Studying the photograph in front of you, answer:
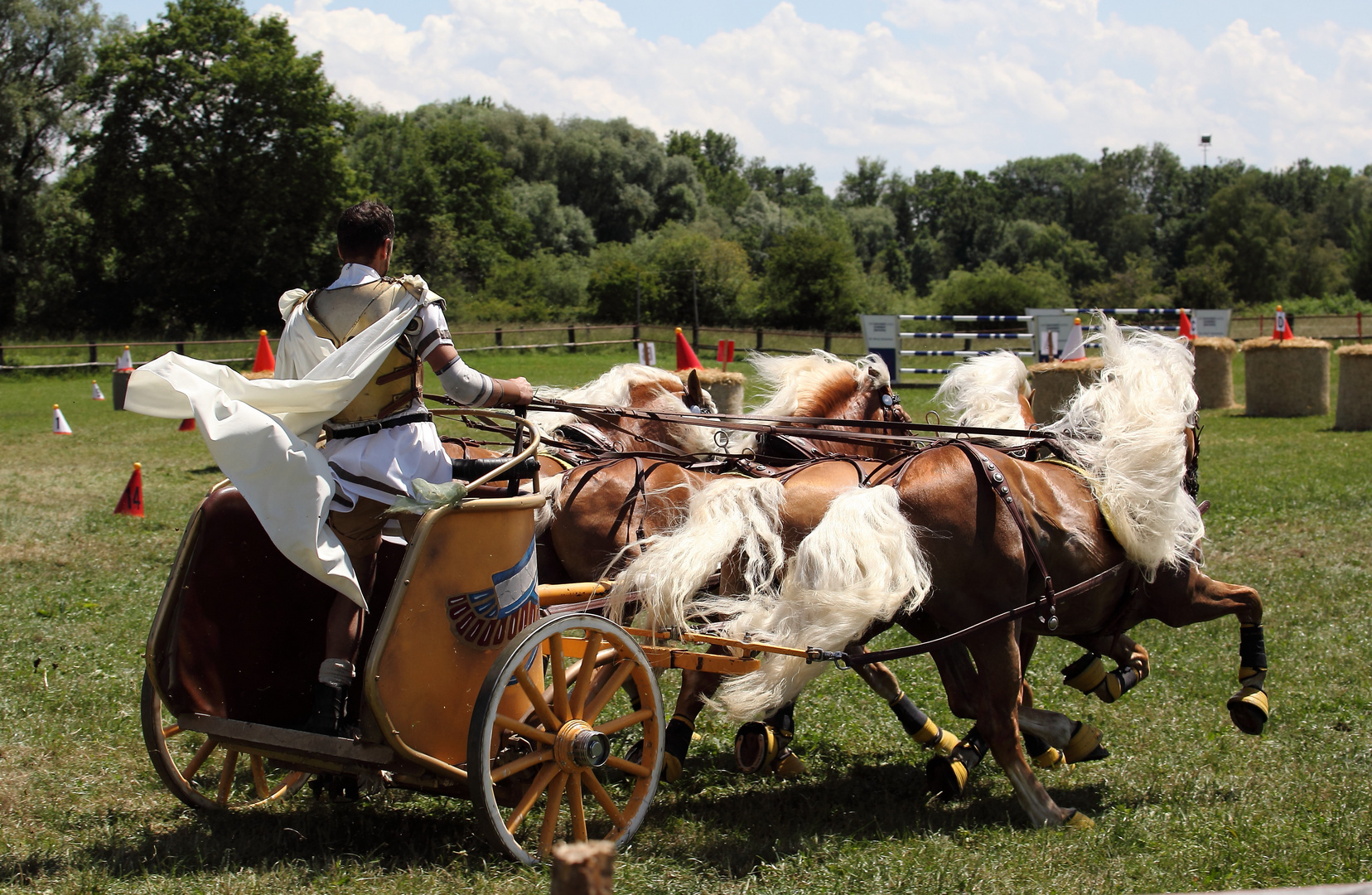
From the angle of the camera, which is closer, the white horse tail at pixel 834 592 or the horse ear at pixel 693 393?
the white horse tail at pixel 834 592

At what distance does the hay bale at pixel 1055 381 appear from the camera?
1284 centimetres

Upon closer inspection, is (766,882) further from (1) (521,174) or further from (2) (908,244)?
(2) (908,244)

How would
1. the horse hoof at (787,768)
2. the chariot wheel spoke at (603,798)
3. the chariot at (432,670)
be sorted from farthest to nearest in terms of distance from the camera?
the horse hoof at (787,768)
the chariot wheel spoke at (603,798)
the chariot at (432,670)

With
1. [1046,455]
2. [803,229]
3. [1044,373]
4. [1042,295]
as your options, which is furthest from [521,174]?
[1046,455]

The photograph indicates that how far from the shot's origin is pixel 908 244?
9425 cm

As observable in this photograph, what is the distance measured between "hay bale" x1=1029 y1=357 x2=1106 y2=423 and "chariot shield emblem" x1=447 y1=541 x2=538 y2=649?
1039 cm

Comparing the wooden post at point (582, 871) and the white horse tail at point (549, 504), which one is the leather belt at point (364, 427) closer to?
the white horse tail at point (549, 504)

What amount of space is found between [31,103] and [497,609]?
3937cm

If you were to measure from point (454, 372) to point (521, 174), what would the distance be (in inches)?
2534

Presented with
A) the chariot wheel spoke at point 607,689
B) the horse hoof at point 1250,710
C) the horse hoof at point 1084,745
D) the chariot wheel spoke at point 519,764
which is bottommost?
the horse hoof at point 1084,745

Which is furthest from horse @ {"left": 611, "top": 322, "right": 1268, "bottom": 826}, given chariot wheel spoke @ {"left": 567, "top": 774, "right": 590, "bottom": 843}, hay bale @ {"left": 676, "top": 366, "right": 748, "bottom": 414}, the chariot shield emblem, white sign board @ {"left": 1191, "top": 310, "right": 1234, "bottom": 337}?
white sign board @ {"left": 1191, "top": 310, "right": 1234, "bottom": 337}

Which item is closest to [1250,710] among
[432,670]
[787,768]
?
[787,768]

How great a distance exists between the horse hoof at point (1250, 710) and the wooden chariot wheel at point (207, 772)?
3.84 m

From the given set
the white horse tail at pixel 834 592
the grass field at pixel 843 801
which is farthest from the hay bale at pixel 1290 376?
the white horse tail at pixel 834 592
